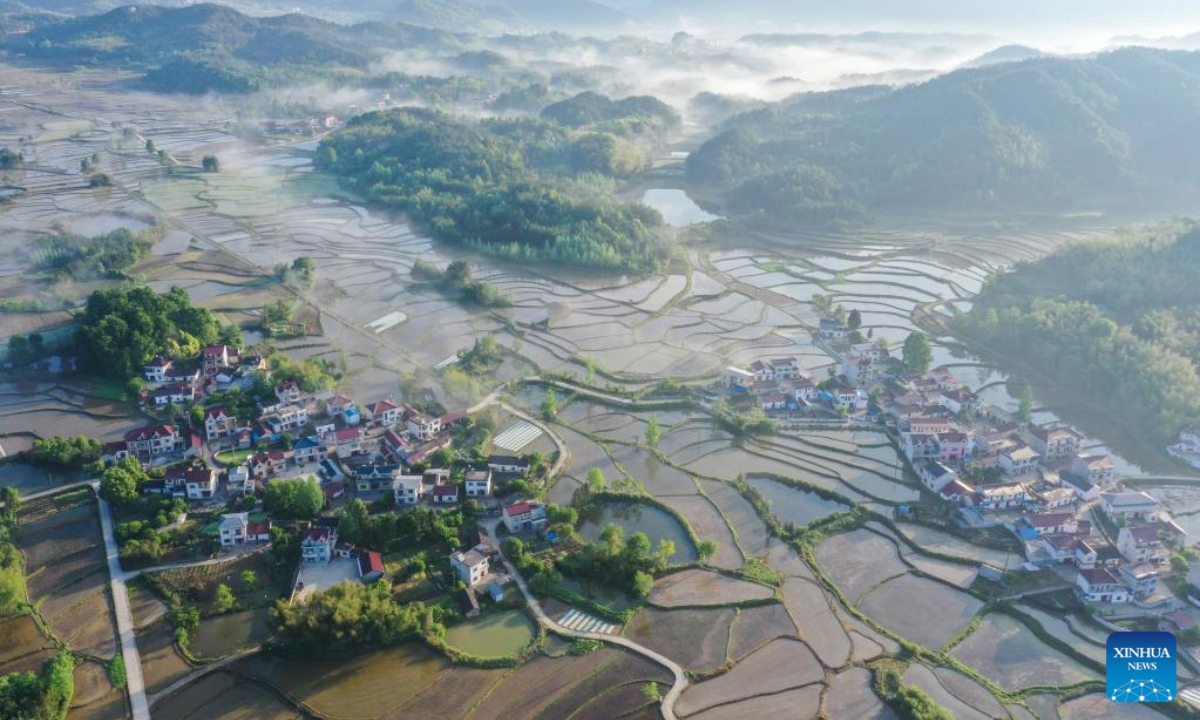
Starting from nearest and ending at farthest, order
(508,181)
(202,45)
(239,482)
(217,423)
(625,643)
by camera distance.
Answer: (625,643) → (239,482) → (217,423) → (508,181) → (202,45)

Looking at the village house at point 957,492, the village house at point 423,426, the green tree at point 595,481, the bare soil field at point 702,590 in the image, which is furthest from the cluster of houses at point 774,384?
the village house at point 423,426

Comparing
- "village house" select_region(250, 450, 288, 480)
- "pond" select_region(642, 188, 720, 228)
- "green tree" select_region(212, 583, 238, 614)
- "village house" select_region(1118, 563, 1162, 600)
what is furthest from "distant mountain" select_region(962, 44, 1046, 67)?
"green tree" select_region(212, 583, 238, 614)

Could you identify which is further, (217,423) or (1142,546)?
(217,423)

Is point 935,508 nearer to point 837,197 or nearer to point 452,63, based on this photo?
point 837,197

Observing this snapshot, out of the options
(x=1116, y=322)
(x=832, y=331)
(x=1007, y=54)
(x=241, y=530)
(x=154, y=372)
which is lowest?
(x=241, y=530)

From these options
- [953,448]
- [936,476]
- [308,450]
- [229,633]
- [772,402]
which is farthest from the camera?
[772,402]

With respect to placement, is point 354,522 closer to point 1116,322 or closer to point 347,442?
point 347,442

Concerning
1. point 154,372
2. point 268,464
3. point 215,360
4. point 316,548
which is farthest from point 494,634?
point 154,372

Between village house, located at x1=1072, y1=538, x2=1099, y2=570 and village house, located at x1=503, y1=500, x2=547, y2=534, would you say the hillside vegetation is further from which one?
village house, located at x1=1072, y1=538, x2=1099, y2=570
